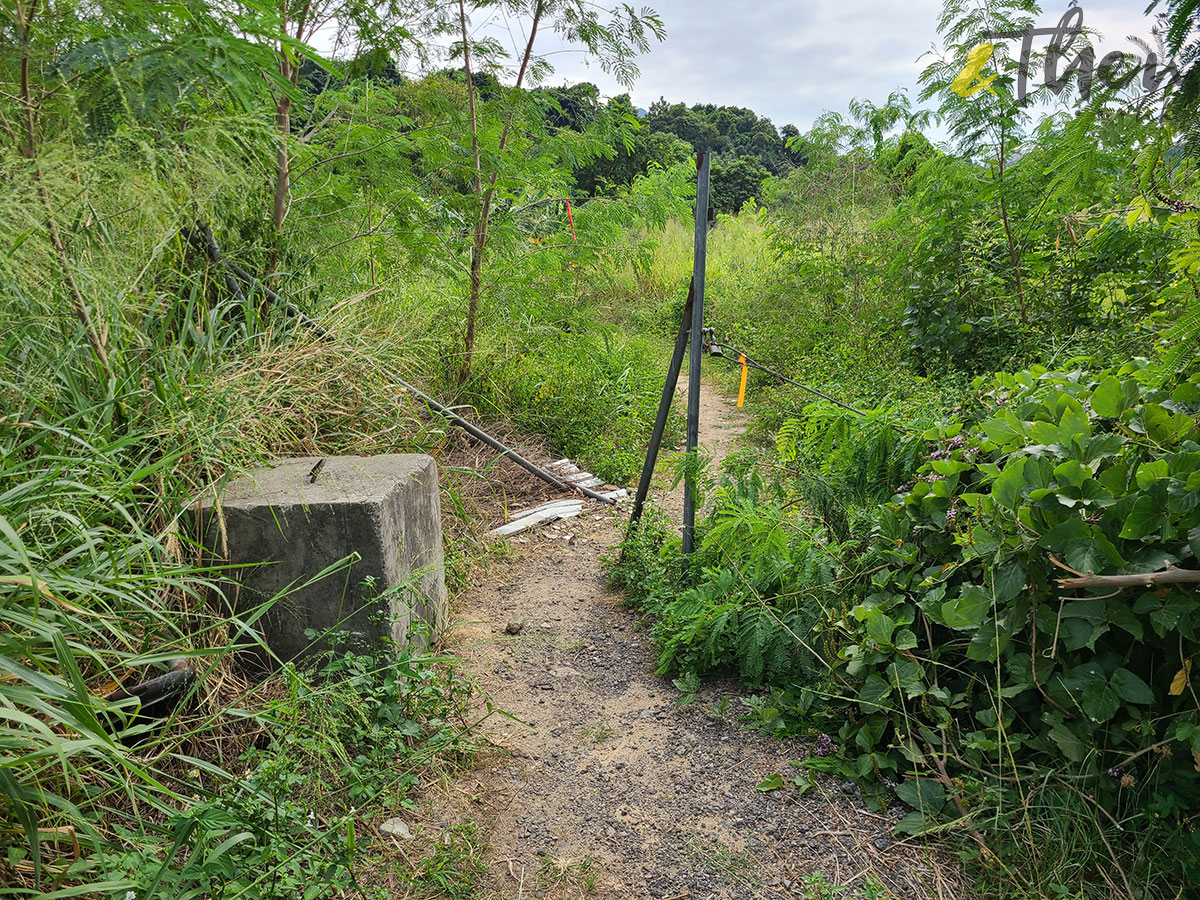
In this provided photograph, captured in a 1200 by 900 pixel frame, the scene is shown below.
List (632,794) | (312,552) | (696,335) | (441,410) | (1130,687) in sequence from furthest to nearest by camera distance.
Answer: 1. (441,410)
2. (696,335)
3. (312,552)
4. (632,794)
5. (1130,687)

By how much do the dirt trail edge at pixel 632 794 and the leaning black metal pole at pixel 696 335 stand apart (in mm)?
604

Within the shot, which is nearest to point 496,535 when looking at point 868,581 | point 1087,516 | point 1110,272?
point 868,581

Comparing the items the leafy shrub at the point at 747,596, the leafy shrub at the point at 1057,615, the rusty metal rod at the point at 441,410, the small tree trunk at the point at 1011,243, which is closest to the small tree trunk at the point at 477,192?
the rusty metal rod at the point at 441,410

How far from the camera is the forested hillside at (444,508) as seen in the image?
5.50ft

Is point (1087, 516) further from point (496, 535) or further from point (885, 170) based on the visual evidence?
point (885, 170)

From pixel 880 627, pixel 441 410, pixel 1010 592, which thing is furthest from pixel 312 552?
pixel 1010 592

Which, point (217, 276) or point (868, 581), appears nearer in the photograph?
point (868, 581)

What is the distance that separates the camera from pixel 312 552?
248 centimetres

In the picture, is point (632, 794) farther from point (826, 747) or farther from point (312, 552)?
point (312, 552)

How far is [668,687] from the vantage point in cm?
286

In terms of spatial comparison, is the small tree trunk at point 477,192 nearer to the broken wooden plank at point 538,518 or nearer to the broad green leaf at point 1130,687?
the broken wooden plank at point 538,518

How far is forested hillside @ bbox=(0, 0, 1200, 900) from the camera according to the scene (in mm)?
1676

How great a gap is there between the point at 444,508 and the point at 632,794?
2089mm

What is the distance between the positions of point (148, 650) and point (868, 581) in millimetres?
2341
